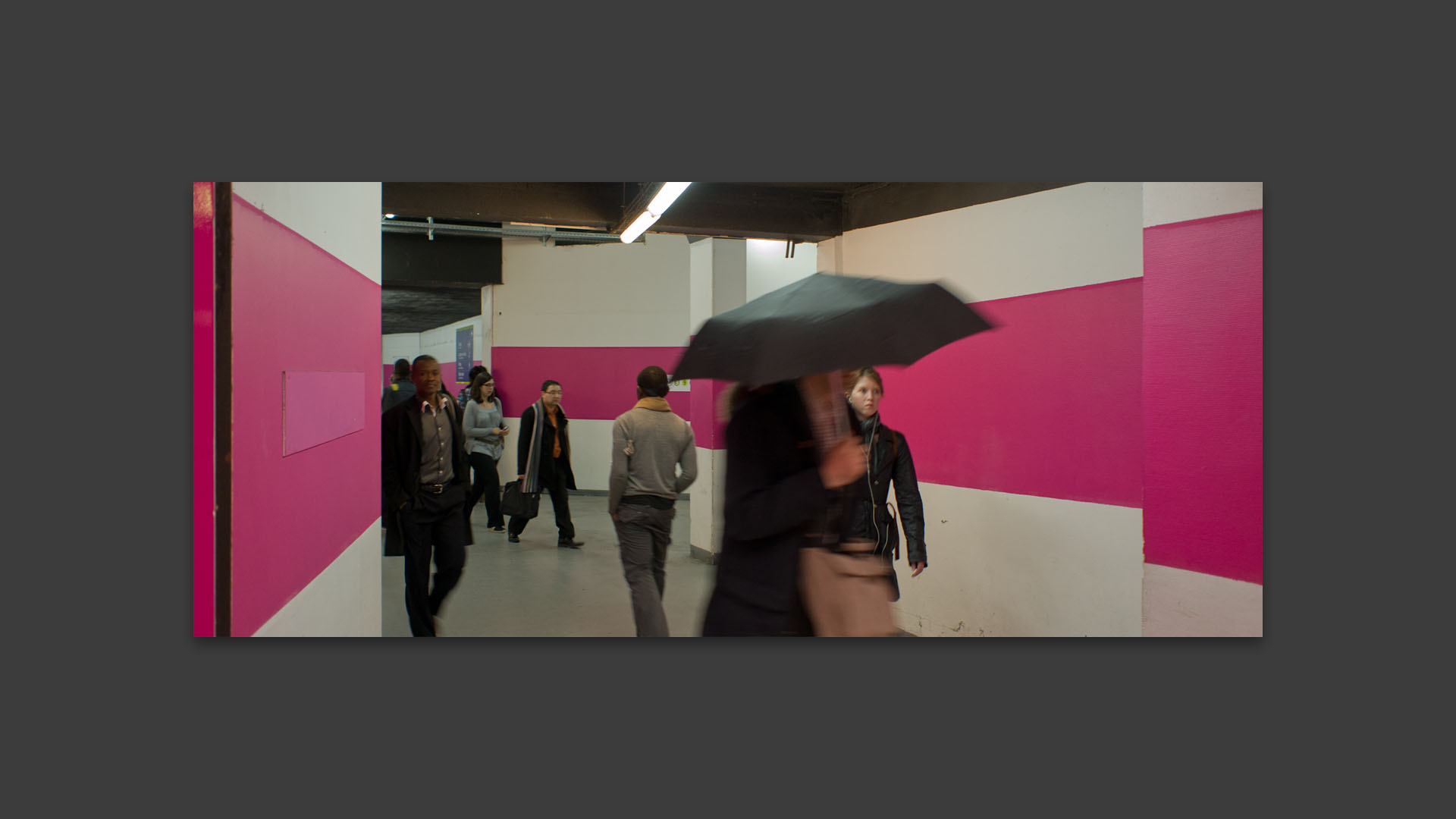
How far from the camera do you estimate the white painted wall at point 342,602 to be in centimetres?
301

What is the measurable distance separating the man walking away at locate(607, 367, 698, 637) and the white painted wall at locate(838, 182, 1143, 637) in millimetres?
1491

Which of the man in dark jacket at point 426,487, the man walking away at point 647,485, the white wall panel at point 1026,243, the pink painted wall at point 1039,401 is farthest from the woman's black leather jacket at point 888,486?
the man in dark jacket at point 426,487

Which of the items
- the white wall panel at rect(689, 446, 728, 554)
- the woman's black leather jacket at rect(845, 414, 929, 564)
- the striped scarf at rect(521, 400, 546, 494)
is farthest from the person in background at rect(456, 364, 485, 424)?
the woman's black leather jacket at rect(845, 414, 929, 564)

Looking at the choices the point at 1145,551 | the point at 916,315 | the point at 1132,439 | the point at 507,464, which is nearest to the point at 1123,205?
the point at 1132,439

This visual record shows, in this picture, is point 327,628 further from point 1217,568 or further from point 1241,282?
point 1241,282

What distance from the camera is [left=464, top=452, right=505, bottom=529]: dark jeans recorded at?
5.24 m

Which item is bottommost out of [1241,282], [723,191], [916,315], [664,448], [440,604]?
[440,604]

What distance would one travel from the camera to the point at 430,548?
13.4ft

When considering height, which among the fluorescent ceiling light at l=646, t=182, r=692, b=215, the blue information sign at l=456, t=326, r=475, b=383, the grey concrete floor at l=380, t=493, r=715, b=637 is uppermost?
the fluorescent ceiling light at l=646, t=182, r=692, b=215

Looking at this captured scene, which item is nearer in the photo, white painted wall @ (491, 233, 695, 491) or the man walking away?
the man walking away

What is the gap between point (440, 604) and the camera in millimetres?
4180

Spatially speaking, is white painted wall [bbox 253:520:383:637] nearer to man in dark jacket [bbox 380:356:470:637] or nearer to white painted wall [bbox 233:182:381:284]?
man in dark jacket [bbox 380:356:470:637]

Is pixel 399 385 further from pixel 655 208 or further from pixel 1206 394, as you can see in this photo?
pixel 1206 394

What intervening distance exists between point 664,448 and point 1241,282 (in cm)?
255
